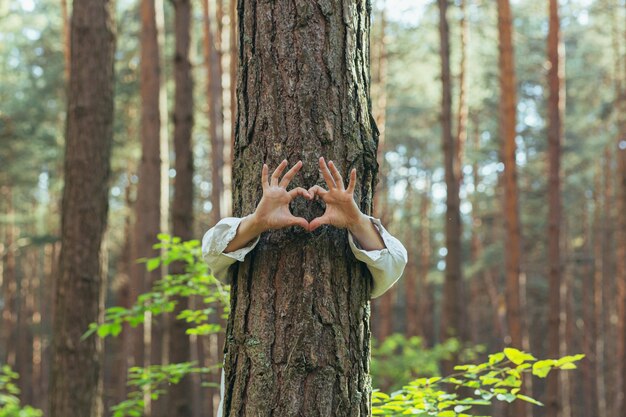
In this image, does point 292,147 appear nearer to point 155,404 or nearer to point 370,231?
point 370,231

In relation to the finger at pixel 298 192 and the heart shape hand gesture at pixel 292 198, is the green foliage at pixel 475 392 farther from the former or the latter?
the finger at pixel 298 192

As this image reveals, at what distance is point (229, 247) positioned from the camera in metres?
2.57

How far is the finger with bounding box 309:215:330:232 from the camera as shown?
8.00ft

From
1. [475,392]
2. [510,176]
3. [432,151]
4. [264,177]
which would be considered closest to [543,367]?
[475,392]

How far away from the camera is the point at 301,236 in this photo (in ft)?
8.29

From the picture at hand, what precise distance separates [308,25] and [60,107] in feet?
70.4

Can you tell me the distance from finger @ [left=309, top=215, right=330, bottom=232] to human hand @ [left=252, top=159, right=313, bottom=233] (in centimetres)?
2

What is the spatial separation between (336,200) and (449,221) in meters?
10.6

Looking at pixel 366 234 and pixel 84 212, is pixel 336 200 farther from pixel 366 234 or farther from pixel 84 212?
pixel 84 212

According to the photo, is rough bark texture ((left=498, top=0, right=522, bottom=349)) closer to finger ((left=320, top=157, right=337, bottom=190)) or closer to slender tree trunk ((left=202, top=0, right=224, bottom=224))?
slender tree trunk ((left=202, top=0, right=224, bottom=224))

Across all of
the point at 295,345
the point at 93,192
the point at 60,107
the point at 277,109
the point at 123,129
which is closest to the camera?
the point at 295,345

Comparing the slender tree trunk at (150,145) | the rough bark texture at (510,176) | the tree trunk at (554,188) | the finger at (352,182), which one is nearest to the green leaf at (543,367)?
the finger at (352,182)

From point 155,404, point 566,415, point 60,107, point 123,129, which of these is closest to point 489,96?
point 566,415

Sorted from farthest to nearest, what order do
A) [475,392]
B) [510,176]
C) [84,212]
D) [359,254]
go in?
[510,176], [84,212], [475,392], [359,254]
